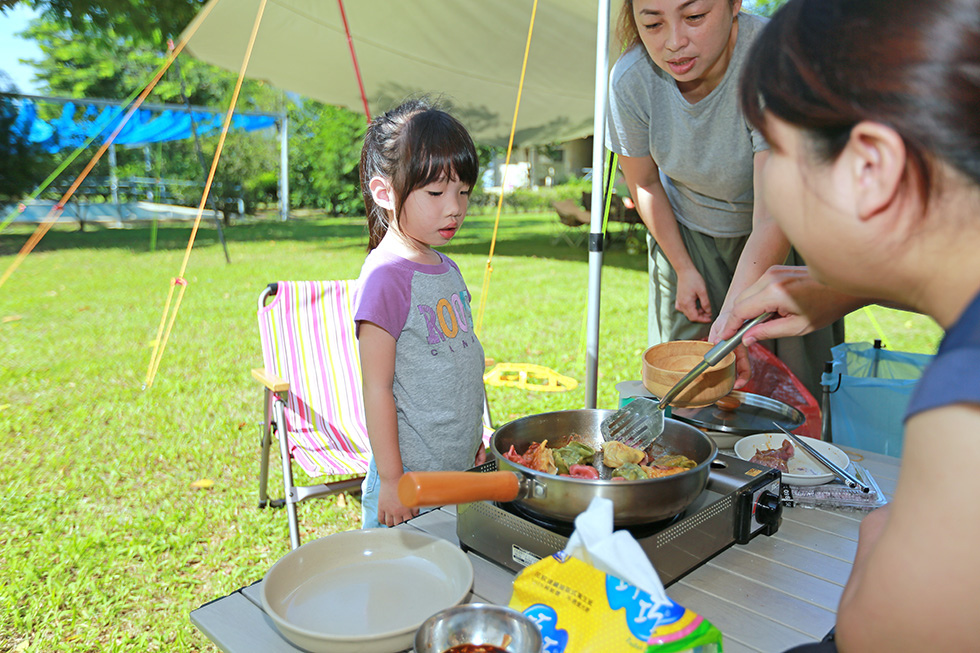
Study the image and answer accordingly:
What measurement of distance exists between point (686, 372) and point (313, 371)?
1818mm

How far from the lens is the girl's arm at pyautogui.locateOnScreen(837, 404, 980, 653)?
0.59m

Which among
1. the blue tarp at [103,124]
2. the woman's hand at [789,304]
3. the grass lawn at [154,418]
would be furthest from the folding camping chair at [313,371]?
the blue tarp at [103,124]

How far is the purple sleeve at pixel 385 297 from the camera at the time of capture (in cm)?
178

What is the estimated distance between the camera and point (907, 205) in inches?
25.6

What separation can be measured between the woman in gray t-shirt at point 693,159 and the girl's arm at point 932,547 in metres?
1.22

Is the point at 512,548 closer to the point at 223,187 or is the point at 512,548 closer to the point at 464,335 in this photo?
the point at 464,335

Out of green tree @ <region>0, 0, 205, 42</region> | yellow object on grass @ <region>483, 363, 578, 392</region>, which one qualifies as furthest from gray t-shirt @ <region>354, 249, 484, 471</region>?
green tree @ <region>0, 0, 205, 42</region>

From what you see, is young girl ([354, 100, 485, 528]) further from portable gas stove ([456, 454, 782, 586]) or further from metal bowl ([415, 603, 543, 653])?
metal bowl ([415, 603, 543, 653])

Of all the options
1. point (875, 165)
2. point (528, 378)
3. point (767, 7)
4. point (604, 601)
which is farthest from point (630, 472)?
point (767, 7)

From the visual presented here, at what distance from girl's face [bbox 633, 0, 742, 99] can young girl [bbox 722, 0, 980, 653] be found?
1304mm

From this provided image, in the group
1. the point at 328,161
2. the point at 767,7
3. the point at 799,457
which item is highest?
the point at 767,7

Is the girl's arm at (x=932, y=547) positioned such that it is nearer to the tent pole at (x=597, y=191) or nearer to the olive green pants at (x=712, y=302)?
the olive green pants at (x=712, y=302)

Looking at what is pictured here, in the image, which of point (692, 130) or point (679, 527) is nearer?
point (679, 527)

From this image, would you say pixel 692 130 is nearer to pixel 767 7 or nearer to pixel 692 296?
pixel 692 296
